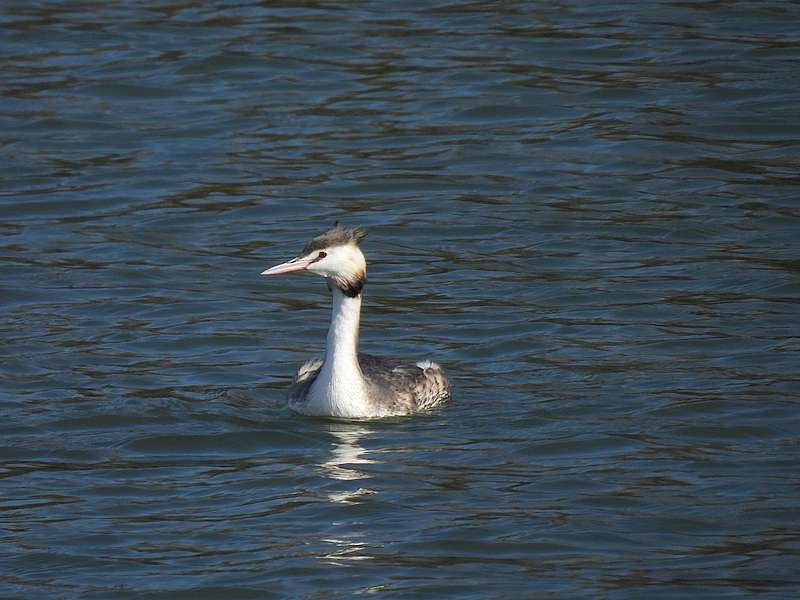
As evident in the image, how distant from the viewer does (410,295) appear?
14.0m

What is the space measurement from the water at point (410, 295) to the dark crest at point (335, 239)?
46.4 inches

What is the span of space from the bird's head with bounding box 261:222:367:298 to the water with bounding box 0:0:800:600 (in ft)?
3.12

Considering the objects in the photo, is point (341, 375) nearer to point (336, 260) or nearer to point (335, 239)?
point (336, 260)

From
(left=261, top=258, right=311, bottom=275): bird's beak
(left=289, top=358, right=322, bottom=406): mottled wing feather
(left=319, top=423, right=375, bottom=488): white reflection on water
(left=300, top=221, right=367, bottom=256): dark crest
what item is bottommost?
(left=319, top=423, right=375, bottom=488): white reflection on water

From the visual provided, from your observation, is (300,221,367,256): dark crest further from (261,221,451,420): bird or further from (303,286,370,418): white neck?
(303,286,370,418): white neck

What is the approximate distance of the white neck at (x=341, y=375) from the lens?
1097 cm

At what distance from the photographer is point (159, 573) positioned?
8.49 metres

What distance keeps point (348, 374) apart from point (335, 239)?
0.91m

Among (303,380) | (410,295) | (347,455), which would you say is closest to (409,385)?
(303,380)

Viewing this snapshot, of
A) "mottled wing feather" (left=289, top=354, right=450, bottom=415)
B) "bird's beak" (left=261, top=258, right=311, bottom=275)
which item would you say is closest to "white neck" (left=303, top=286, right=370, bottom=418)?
"mottled wing feather" (left=289, top=354, right=450, bottom=415)

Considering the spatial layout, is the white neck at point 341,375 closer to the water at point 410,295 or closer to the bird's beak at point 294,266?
the water at point 410,295

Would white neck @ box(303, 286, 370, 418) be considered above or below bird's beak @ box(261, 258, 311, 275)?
below

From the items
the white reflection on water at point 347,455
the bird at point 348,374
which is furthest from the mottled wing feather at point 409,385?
the white reflection on water at point 347,455

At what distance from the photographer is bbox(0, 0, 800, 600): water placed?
8.83m
